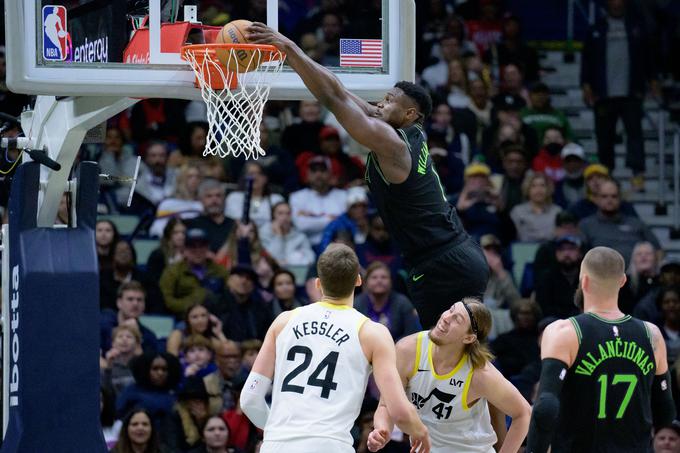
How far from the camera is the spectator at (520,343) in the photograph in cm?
1292

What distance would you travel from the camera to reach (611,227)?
48.4 feet

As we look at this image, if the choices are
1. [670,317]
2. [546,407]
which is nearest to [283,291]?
[670,317]

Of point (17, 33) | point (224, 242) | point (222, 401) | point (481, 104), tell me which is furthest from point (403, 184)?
point (481, 104)

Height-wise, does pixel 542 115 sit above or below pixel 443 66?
below

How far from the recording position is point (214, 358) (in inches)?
493

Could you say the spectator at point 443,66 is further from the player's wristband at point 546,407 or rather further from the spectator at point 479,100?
the player's wristband at point 546,407

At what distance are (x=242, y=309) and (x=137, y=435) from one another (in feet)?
6.97

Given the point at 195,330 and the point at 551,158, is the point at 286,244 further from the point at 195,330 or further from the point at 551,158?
the point at 551,158

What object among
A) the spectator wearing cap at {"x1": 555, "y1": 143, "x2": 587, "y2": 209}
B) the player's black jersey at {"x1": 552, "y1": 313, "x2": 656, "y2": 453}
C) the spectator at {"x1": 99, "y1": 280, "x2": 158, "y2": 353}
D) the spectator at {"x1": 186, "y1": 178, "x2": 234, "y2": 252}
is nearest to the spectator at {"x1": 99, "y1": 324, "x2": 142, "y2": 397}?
the spectator at {"x1": 99, "y1": 280, "x2": 158, "y2": 353}

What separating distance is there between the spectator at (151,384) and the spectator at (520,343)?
3.02 metres

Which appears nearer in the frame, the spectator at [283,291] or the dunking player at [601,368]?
the dunking player at [601,368]

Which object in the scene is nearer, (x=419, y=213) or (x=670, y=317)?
(x=419, y=213)

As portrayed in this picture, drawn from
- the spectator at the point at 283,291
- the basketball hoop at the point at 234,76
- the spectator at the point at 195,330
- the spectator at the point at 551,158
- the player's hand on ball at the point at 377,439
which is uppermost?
the basketball hoop at the point at 234,76

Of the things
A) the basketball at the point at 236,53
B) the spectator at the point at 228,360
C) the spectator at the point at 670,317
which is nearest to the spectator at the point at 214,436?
the spectator at the point at 228,360
